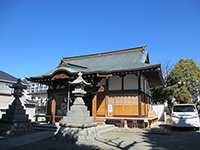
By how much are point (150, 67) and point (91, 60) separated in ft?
29.0

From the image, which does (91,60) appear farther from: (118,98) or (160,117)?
(160,117)

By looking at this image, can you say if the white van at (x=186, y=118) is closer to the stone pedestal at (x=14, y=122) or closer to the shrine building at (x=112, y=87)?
the shrine building at (x=112, y=87)

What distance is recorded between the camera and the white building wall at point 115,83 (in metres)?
15.0

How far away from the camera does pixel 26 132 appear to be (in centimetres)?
1085

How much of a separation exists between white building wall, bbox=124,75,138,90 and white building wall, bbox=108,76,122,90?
1.77ft

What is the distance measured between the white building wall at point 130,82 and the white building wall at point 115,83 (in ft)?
1.77

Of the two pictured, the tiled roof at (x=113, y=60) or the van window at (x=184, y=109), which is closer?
the van window at (x=184, y=109)

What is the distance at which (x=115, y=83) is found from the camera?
49.8ft

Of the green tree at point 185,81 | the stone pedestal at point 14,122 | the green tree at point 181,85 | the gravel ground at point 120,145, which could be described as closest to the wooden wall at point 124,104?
the gravel ground at point 120,145

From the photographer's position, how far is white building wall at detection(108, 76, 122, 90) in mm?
15005

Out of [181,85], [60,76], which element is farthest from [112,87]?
[181,85]

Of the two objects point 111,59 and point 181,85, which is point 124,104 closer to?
point 111,59

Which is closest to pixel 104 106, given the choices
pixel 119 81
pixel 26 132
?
pixel 119 81

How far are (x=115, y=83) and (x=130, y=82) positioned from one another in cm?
137
